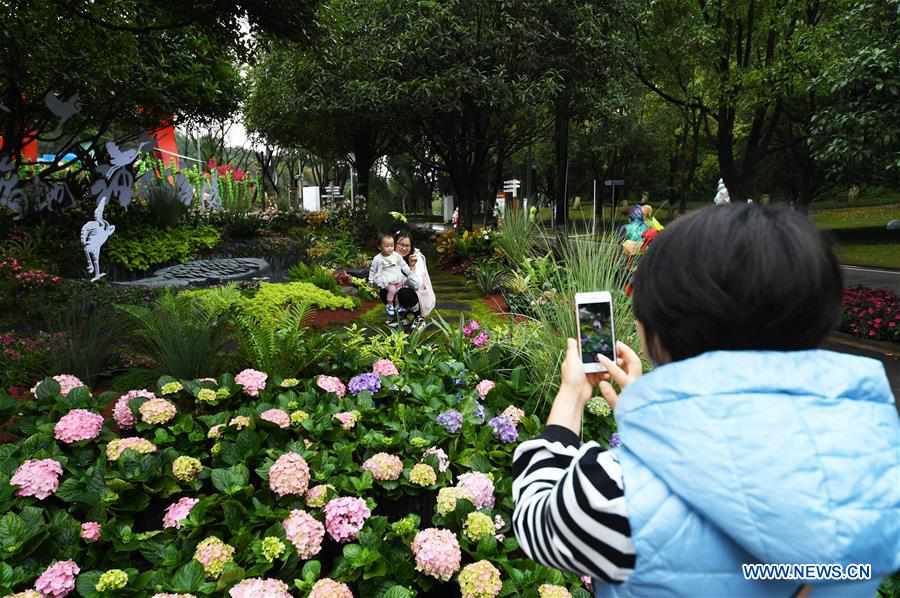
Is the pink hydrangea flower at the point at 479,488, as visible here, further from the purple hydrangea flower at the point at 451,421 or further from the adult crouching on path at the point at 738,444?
the adult crouching on path at the point at 738,444

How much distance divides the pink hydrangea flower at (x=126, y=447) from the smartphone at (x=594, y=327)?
1707mm

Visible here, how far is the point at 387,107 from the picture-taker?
12.4m

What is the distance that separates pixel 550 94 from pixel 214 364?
9.41m

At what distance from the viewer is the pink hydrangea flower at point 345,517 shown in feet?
6.35

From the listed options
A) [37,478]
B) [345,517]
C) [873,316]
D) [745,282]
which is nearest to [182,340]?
[37,478]

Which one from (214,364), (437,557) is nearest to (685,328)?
(437,557)

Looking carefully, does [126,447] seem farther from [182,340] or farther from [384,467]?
[182,340]

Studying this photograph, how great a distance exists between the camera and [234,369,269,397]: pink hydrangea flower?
279 cm

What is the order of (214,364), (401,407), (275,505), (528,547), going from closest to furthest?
(528,547) → (275,505) → (401,407) → (214,364)

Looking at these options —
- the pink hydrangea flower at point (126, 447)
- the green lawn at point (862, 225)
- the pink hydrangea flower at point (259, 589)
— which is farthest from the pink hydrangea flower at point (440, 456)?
the green lawn at point (862, 225)

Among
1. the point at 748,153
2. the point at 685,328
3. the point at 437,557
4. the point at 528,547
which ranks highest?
the point at 748,153

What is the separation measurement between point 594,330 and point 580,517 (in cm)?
63

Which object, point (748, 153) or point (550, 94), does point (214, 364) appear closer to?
point (550, 94)

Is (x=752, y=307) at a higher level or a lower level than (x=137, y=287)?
higher
